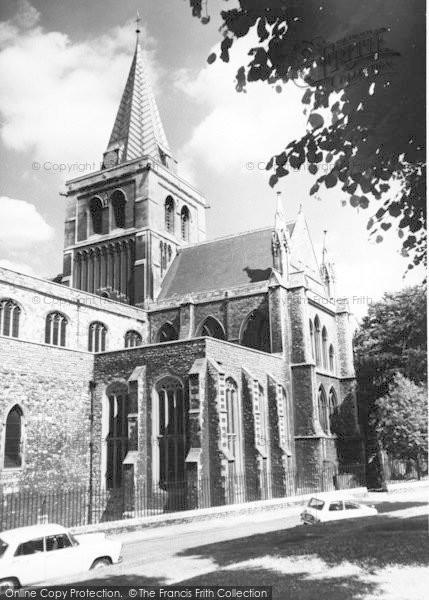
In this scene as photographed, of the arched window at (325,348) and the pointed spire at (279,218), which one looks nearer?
the pointed spire at (279,218)

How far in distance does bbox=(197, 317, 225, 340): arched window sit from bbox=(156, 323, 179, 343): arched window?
2046 millimetres

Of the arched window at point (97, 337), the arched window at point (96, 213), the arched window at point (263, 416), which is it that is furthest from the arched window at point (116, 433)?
the arched window at point (96, 213)

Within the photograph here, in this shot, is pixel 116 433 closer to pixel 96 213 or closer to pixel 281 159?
pixel 281 159

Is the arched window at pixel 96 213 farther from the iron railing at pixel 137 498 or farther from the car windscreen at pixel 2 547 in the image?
the car windscreen at pixel 2 547

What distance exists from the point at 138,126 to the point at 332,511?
34.5 metres

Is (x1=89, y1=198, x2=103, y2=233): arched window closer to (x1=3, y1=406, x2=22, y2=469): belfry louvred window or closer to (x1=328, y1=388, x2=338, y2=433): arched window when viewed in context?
(x1=328, y1=388, x2=338, y2=433): arched window

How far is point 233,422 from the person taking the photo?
25156 mm

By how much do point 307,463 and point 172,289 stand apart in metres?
14.5

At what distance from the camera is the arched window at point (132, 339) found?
33.8 meters

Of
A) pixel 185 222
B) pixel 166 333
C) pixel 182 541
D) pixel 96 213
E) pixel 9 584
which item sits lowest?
pixel 182 541

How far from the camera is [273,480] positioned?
25.8 m

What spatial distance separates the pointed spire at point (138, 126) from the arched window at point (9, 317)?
60.6 ft

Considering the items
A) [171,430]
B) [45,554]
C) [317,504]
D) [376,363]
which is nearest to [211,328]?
[171,430]

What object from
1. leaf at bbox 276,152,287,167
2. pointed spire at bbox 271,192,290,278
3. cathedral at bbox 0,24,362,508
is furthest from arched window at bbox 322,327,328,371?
leaf at bbox 276,152,287,167
